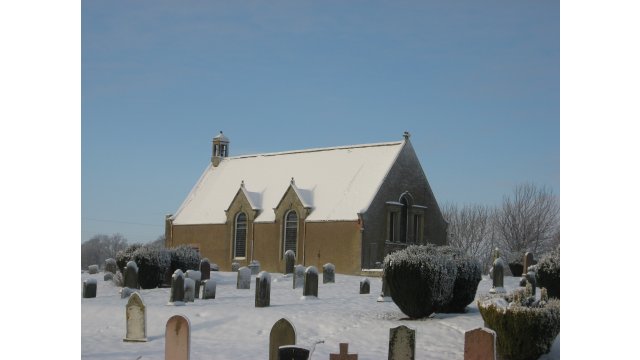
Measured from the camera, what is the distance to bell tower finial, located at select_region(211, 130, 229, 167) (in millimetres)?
41125

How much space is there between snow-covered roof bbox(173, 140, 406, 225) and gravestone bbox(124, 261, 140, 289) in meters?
11.6

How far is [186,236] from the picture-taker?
126 feet

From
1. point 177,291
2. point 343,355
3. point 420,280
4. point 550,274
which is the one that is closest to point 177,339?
point 343,355

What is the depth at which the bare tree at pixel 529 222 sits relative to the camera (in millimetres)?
16594

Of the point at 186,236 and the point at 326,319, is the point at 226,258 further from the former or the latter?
the point at 326,319

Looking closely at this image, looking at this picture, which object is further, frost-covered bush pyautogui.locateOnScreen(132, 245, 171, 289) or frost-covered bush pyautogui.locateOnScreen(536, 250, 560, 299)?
frost-covered bush pyautogui.locateOnScreen(132, 245, 171, 289)

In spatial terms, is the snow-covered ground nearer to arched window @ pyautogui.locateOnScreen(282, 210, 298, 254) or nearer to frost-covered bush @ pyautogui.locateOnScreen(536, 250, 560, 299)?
frost-covered bush @ pyautogui.locateOnScreen(536, 250, 560, 299)

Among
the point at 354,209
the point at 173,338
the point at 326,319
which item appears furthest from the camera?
the point at 354,209

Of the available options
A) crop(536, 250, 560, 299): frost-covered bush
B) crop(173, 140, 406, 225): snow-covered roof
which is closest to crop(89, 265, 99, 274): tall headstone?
crop(173, 140, 406, 225): snow-covered roof

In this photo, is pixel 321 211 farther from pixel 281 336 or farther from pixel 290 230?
pixel 281 336

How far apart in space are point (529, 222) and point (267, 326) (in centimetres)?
972

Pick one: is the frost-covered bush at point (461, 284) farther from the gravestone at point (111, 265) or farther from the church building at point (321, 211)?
the gravestone at point (111, 265)
